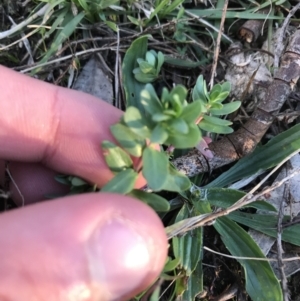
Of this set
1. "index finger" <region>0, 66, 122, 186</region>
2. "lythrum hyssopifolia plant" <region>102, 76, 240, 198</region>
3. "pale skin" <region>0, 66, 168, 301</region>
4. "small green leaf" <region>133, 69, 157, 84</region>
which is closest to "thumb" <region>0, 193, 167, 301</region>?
"pale skin" <region>0, 66, 168, 301</region>

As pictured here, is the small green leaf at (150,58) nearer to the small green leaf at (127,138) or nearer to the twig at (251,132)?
the twig at (251,132)

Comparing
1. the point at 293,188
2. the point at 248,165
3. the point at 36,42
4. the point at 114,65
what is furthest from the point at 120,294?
the point at 36,42

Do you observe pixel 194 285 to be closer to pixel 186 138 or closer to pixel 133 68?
pixel 186 138

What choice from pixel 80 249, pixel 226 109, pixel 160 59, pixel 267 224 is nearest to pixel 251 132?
pixel 226 109

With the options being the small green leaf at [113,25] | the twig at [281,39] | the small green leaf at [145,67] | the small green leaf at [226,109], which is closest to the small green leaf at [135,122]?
the small green leaf at [226,109]

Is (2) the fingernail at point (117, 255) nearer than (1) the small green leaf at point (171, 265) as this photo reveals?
Yes
